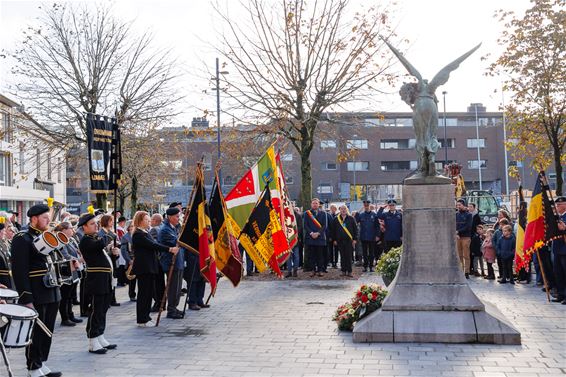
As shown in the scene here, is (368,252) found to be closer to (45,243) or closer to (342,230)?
(342,230)

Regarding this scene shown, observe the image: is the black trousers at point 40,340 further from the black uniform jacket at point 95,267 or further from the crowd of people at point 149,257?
the black uniform jacket at point 95,267

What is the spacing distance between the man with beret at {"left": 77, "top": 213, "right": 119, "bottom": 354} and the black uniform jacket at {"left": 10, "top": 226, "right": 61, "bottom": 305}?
1.02 metres

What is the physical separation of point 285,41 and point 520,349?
12580 millimetres

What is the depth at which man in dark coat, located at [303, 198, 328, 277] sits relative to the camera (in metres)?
16.2

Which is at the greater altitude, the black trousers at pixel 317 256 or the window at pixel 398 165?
the window at pixel 398 165

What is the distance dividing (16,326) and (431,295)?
552 cm

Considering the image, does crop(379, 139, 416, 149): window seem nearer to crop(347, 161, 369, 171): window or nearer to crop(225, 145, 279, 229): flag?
crop(347, 161, 369, 171): window

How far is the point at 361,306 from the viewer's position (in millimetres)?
9094

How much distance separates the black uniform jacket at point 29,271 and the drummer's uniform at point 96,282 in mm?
1004

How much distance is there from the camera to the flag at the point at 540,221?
11.3 meters

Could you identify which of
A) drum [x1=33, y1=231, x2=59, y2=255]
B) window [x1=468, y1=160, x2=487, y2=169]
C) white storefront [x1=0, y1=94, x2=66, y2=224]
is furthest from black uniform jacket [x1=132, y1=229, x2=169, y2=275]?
window [x1=468, y1=160, x2=487, y2=169]

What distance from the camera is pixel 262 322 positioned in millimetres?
10086

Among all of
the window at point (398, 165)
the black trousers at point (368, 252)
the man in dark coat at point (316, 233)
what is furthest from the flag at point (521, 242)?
the window at point (398, 165)

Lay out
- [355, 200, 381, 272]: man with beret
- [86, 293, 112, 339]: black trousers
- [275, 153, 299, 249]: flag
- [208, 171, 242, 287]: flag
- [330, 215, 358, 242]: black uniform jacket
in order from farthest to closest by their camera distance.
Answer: [355, 200, 381, 272]: man with beret < [330, 215, 358, 242]: black uniform jacket < [275, 153, 299, 249]: flag < [208, 171, 242, 287]: flag < [86, 293, 112, 339]: black trousers
